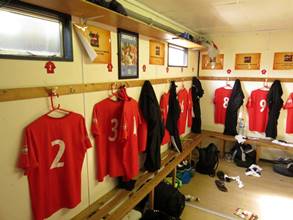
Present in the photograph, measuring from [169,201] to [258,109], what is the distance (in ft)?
8.44

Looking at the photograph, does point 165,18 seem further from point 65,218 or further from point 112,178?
point 65,218

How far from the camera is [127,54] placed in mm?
2139

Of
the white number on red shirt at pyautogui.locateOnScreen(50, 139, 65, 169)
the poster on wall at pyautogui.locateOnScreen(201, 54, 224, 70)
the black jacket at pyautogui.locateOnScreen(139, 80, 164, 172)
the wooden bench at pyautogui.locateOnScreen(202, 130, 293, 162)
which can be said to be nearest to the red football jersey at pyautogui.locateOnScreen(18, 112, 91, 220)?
the white number on red shirt at pyautogui.locateOnScreen(50, 139, 65, 169)

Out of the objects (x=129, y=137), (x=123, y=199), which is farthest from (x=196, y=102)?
(x=123, y=199)

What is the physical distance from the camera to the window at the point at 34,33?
3.96ft

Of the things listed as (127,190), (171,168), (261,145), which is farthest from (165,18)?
(261,145)

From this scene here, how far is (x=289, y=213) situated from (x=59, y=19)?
317 cm

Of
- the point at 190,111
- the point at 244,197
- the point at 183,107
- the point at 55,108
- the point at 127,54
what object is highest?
the point at 127,54

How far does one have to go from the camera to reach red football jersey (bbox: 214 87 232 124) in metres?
4.07

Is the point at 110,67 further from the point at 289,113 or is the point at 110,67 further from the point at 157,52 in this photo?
the point at 289,113

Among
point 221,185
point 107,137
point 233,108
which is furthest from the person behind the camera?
point 233,108

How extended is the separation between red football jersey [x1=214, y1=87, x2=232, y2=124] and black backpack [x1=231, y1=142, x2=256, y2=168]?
61cm

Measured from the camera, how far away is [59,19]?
1476mm

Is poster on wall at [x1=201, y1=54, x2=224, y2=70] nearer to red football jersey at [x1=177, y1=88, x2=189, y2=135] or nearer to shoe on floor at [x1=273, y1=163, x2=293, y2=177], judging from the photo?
red football jersey at [x1=177, y1=88, x2=189, y2=135]
